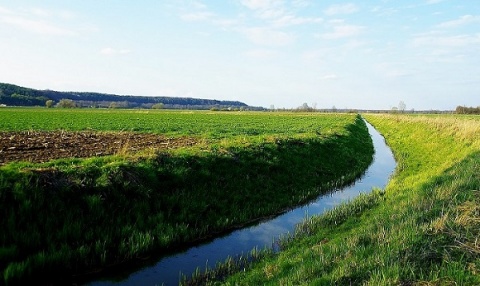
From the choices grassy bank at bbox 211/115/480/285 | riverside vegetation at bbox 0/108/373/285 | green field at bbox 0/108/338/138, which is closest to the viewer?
grassy bank at bbox 211/115/480/285

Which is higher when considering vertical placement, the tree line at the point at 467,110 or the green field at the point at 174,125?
the tree line at the point at 467,110

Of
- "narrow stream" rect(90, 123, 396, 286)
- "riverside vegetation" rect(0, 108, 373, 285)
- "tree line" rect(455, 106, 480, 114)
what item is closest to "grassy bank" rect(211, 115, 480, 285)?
"narrow stream" rect(90, 123, 396, 286)

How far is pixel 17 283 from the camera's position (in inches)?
309

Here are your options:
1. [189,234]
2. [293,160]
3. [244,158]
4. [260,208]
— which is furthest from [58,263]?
[293,160]

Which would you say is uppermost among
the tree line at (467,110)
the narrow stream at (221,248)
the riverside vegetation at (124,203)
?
the tree line at (467,110)

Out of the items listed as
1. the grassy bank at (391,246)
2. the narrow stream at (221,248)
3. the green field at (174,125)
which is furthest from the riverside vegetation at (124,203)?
the green field at (174,125)

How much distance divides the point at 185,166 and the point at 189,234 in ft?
13.9

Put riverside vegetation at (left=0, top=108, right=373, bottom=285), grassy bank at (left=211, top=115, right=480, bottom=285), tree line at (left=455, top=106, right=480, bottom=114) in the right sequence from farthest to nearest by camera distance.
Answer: tree line at (left=455, top=106, right=480, bottom=114), riverside vegetation at (left=0, top=108, right=373, bottom=285), grassy bank at (left=211, top=115, right=480, bottom=285)

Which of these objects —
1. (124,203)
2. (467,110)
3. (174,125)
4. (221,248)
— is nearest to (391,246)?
(221,248)

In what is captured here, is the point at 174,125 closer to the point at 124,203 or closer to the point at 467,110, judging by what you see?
the point at 124,203

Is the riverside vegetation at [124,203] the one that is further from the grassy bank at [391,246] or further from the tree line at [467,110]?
the tree line at [467,110]

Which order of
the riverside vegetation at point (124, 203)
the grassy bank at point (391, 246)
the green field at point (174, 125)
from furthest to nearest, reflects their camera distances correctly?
1. the green field at point (174, 125)
2. the riverside vegetation at point (124, 203)
3. the grassy bank at point (391, 246)

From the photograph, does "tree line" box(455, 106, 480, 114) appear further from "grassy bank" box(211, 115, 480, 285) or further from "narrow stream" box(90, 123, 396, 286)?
"grassy bank" box(211, 115, 480, 285)

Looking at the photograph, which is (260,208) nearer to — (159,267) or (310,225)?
(310,225)
